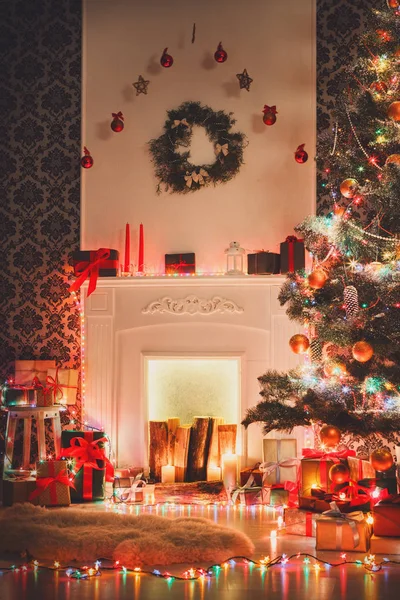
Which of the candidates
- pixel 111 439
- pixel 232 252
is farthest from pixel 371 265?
pixel 111 439

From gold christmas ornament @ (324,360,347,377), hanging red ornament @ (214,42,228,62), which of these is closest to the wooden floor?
gold christmas ornament @ (324,360,347,377)

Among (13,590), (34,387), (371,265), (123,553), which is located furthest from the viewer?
(34,387)

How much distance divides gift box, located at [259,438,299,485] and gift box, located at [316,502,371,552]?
1.16m

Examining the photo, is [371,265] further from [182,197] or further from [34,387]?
[34,387]

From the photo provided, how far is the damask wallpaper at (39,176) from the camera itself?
19.0 ft

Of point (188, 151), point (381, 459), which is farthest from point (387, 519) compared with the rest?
point (188, 151)

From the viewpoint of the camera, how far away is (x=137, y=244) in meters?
5.80

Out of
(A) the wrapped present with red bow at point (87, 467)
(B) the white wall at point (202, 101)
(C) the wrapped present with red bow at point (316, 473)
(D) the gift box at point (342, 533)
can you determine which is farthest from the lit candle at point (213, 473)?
(D) the gift box at point (342, 533)

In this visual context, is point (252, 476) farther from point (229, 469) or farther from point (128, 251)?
point (128, 251)

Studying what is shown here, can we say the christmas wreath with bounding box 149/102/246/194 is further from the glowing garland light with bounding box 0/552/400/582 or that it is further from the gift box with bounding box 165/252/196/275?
the glowing garland light with bounding box 0/552/400/582

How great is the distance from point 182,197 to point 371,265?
210 cm

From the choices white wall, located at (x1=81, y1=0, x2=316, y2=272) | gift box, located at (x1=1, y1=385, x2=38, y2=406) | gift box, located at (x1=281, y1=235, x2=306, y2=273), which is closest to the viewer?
gift box, located at (x1=1, y1=385, x2=38, y2=406)

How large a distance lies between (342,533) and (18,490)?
201cm

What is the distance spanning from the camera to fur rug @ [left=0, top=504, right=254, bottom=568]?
3543mm
